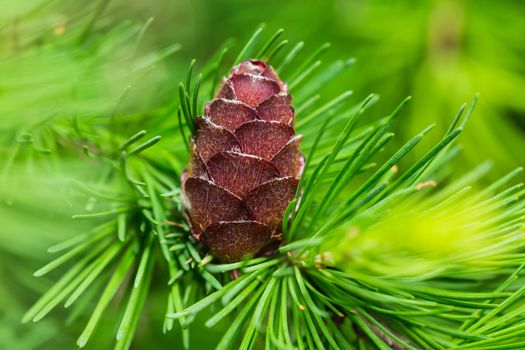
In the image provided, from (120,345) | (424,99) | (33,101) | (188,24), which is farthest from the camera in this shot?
(188,24)

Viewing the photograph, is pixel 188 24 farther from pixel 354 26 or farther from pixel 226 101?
pixel 226 101

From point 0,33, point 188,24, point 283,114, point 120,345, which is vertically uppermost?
point 188,24

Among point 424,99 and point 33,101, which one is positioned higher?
point 33,101

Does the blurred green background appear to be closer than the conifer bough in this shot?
No

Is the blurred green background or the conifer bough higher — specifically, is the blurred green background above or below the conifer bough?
above

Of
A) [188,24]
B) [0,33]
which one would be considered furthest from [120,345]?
[188,24]

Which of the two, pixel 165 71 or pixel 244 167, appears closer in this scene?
pixel 244 167
